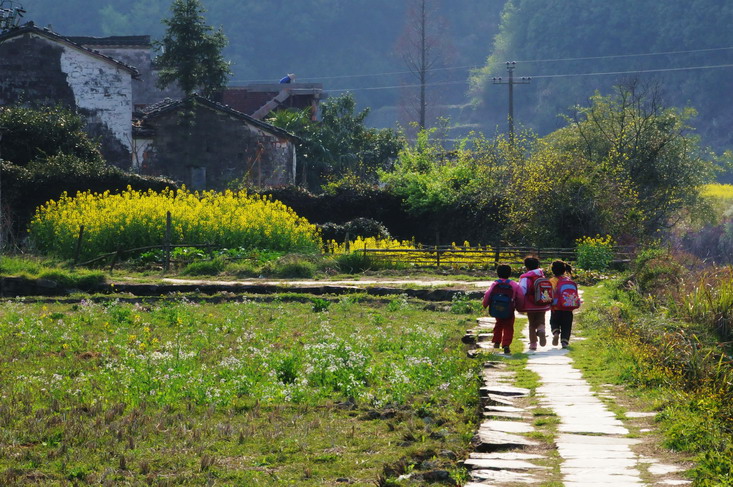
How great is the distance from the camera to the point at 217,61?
57062 millimetres

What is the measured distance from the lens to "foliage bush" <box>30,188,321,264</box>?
30.6 metres

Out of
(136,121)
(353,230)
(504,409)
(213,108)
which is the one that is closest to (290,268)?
(353,230)

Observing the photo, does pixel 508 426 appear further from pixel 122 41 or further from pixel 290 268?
pixel 122 41

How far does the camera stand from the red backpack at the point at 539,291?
586 inches

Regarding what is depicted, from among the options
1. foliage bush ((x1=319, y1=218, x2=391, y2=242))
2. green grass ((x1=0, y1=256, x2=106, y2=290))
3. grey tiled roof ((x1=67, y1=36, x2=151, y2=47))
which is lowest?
green grass ((x1=0, y1=256, x2=106, y2=290))

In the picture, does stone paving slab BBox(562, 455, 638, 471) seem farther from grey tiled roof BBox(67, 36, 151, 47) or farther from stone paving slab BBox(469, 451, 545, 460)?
grey tiled roof BBox(67, 36, 151, 47)

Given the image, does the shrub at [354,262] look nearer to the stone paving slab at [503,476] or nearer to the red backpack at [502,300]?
the red backpack at [502,300]

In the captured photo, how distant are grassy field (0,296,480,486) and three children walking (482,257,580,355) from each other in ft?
2.54

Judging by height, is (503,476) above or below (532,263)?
below

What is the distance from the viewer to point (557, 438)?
29.9ft

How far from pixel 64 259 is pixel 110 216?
1.85 m

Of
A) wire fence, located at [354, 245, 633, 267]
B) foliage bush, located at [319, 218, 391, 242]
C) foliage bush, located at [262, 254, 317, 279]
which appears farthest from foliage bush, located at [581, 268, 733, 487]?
foliage bush, located at [319, 218, 391, 242]

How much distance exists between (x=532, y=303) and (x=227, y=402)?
17.2 ft

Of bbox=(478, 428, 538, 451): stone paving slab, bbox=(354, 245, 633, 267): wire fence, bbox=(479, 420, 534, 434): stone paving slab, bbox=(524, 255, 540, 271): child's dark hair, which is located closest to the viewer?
bbox=(478, 428, 538, 451): stone paving slab
